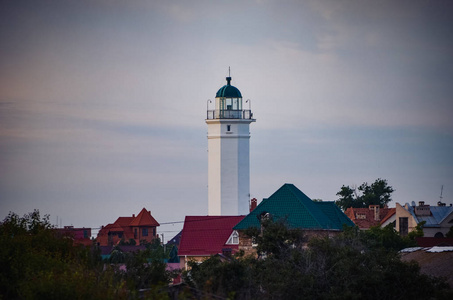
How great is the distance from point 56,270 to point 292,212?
62.6 feet

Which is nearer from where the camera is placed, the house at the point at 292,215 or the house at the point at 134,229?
the house at the point at 292,215

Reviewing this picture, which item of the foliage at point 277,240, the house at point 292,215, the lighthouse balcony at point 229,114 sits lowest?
the foliage at point 277,240

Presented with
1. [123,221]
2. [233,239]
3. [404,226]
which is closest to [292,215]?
[233,239]

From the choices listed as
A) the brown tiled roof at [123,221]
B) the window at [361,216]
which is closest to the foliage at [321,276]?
the window at [361,216]

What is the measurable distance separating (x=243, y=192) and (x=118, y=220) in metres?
34.3

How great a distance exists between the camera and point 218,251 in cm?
4997

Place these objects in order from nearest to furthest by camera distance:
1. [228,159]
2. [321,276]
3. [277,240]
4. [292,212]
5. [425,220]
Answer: [321,276]
[277,240]
[292,212]
[228,159]
[425,220]

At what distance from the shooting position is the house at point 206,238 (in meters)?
50.2

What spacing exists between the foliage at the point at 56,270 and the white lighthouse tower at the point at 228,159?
81.6ft

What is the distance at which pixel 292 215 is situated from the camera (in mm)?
45219

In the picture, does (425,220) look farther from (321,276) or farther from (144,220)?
(321,276)

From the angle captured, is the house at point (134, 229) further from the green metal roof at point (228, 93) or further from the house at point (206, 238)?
the house at point (206, 238)

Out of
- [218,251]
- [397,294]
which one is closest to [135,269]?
[397,294]

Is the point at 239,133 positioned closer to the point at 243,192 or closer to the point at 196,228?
the point at 243,192
